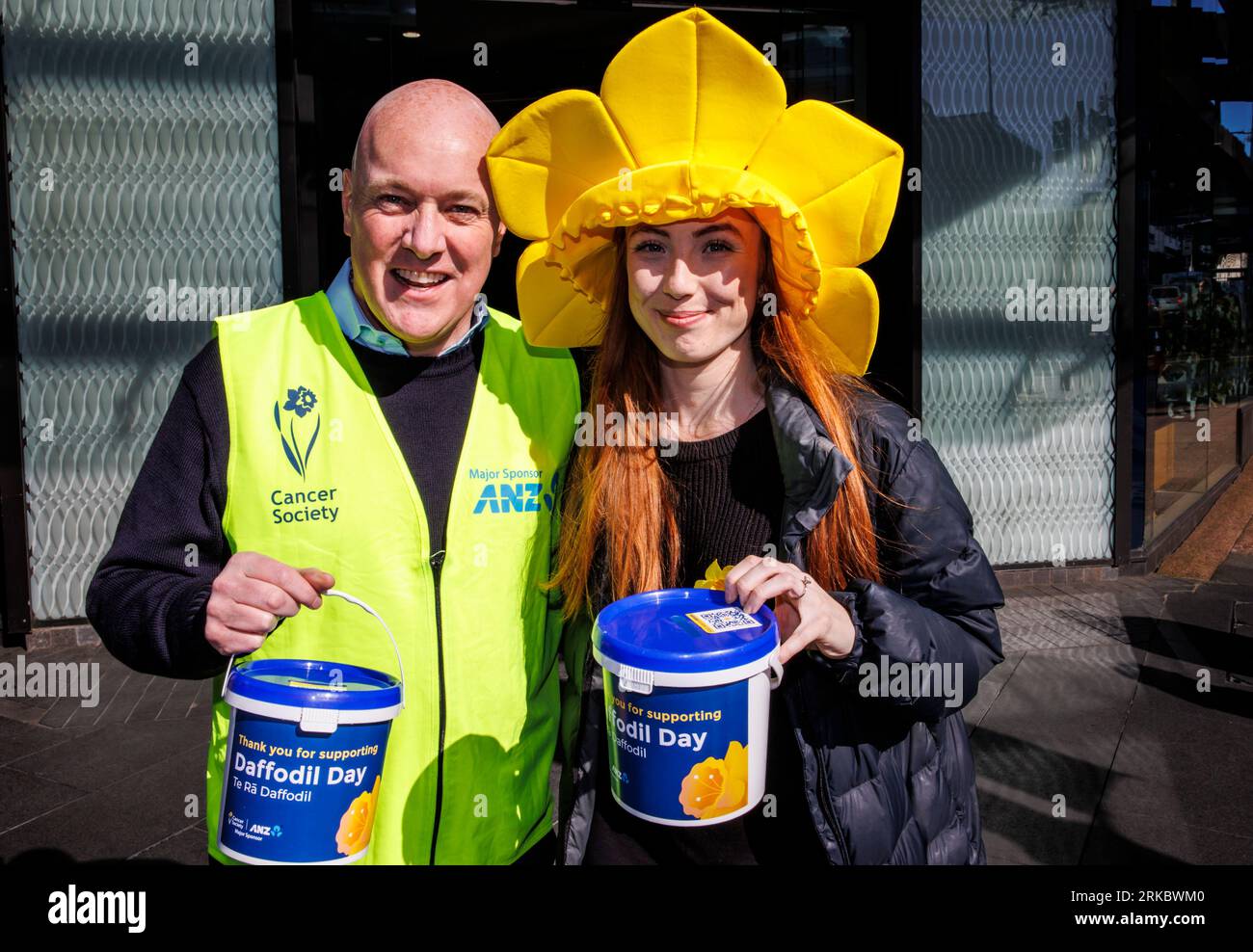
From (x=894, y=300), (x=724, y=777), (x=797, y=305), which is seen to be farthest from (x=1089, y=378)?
(x=724, y=777)

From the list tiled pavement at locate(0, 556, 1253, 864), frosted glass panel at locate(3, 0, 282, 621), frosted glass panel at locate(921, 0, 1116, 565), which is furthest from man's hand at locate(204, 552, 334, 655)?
frosted glass panel at locate(921, 0, 1116, 565)

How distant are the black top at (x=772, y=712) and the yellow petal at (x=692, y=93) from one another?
55 cm

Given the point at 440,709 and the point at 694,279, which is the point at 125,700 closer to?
the point at 440,709

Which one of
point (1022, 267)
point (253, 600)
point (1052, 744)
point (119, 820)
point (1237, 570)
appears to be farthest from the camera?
point (1237, 570)

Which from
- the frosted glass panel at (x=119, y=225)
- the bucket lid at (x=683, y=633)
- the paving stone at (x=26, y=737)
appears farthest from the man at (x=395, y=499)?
the frosted glass panel at (x=119, y=225)

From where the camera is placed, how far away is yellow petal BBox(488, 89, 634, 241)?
6.69 ft

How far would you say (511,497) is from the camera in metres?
2.05

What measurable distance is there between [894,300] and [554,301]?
5.19 meters

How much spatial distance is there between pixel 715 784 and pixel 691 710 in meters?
0.13

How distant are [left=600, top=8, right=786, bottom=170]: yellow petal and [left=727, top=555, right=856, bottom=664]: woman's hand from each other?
836 millimetres

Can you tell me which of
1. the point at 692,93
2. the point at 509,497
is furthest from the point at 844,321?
the point at 509,497

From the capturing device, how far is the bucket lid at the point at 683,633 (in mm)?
1621

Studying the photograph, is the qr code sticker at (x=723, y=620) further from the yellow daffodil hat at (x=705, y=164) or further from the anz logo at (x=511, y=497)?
the yellow daffodil hat at (x=705, y=164)
